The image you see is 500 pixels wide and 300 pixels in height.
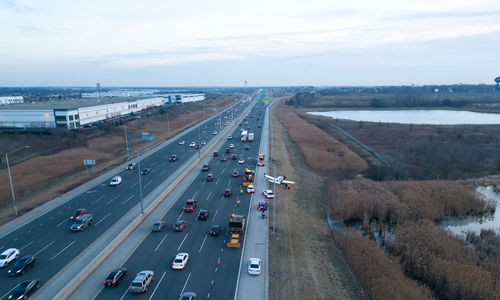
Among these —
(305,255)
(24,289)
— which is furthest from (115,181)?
(305,255)

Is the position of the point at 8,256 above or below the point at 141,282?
below

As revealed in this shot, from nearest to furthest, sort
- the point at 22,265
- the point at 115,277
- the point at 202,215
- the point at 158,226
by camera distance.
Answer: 1. the point at 115,277
2. the point at 22,265
3. the point at 158,226
4. the point at 202,215

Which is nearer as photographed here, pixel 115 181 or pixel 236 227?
pixel 236 227

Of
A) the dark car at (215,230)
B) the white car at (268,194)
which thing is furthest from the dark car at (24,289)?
the white car at (268,194)

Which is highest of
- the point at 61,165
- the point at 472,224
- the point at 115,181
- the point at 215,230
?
the point at 61,165

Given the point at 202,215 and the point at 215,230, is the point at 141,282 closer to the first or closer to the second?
the point at 215,230

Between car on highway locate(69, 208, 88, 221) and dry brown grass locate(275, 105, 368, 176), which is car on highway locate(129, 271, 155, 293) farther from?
dry brown grass locate(275, 105, 368, 176)

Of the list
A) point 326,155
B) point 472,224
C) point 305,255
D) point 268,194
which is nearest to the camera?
point 305,255

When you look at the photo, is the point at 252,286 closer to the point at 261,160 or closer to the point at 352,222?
the point at 352,222
